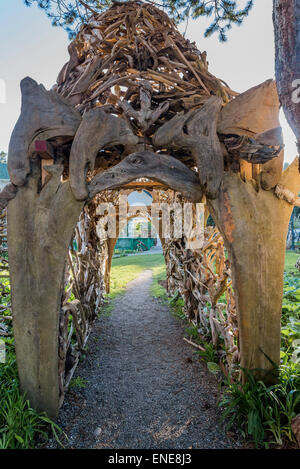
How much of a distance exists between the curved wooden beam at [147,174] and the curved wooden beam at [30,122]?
67 centimetres

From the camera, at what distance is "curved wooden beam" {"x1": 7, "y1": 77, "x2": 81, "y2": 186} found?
2.17 meters

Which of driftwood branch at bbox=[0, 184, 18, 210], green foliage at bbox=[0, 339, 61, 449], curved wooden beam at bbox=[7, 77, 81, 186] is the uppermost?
curved wooden beam at bbox=[7, 77, 81, 186]

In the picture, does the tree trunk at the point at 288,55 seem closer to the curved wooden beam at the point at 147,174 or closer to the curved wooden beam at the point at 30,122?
the curved wooden beam at the point at 147,174

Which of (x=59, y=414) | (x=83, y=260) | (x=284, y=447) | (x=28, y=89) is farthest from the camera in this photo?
(x=83, y=260)

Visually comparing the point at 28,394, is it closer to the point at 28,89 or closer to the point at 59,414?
the point at 59,414

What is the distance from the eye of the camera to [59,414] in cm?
249

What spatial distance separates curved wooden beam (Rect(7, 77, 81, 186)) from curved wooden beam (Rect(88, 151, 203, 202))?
2.21 feet

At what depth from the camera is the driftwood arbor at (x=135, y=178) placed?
2174 mm

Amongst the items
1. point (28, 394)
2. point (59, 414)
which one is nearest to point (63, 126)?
point (28, 394)

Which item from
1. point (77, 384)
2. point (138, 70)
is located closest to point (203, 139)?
point (138, 70)

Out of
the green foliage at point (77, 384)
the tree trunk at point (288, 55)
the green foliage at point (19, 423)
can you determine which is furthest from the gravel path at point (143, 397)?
the tree trunk at point (288, 55)

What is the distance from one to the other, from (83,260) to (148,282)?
5742 millimetres

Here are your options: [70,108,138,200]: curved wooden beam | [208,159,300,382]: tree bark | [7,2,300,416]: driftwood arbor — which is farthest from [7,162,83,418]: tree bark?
[208,159,300,382]: tree bark

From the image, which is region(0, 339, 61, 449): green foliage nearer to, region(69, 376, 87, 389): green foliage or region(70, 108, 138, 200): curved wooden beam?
region(69, 376, 87, 389): green foliage
